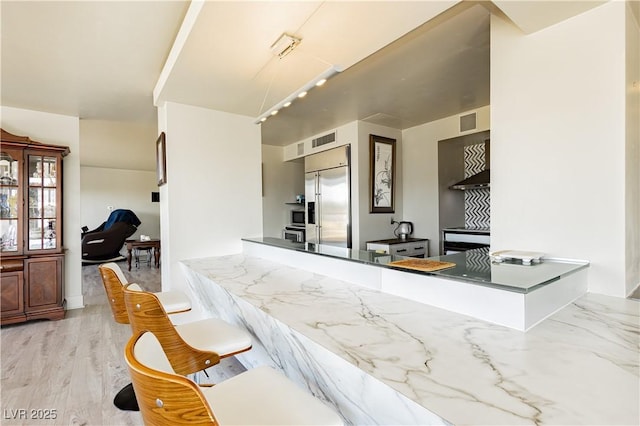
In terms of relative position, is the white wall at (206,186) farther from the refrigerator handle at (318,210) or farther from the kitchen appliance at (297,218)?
the kitchen appliance at (297,218)

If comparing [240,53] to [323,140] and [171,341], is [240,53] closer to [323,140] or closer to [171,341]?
[171,341]

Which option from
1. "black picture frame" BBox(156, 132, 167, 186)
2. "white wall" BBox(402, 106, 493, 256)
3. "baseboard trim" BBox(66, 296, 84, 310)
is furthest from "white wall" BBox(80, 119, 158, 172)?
"white wall" BBox(402, 106, 493, 256)

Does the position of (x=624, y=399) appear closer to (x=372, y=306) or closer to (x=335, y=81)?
(x=372, y=306)

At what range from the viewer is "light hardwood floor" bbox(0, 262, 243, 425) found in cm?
183

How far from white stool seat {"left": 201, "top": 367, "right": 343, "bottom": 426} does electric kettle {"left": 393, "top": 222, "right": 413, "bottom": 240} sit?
3637 millimetres

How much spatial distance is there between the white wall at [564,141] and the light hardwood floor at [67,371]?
7.56 feet

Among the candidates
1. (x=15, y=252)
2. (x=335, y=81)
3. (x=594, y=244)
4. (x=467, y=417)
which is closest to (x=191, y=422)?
(x=467, y=417)

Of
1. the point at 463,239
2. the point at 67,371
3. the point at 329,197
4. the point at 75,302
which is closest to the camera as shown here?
the point at 67,371

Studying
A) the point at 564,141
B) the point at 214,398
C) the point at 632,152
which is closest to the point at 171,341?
the point at 214,398

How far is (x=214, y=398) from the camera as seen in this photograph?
1025 millimetres

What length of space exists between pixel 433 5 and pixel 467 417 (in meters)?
1.78

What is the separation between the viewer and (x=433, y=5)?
1.56m

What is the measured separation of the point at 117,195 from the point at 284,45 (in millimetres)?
8997

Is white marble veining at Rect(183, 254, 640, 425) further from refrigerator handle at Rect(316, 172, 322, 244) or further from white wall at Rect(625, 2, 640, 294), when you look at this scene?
refrigerator handle at Rect(316, 172, 322, 244)
